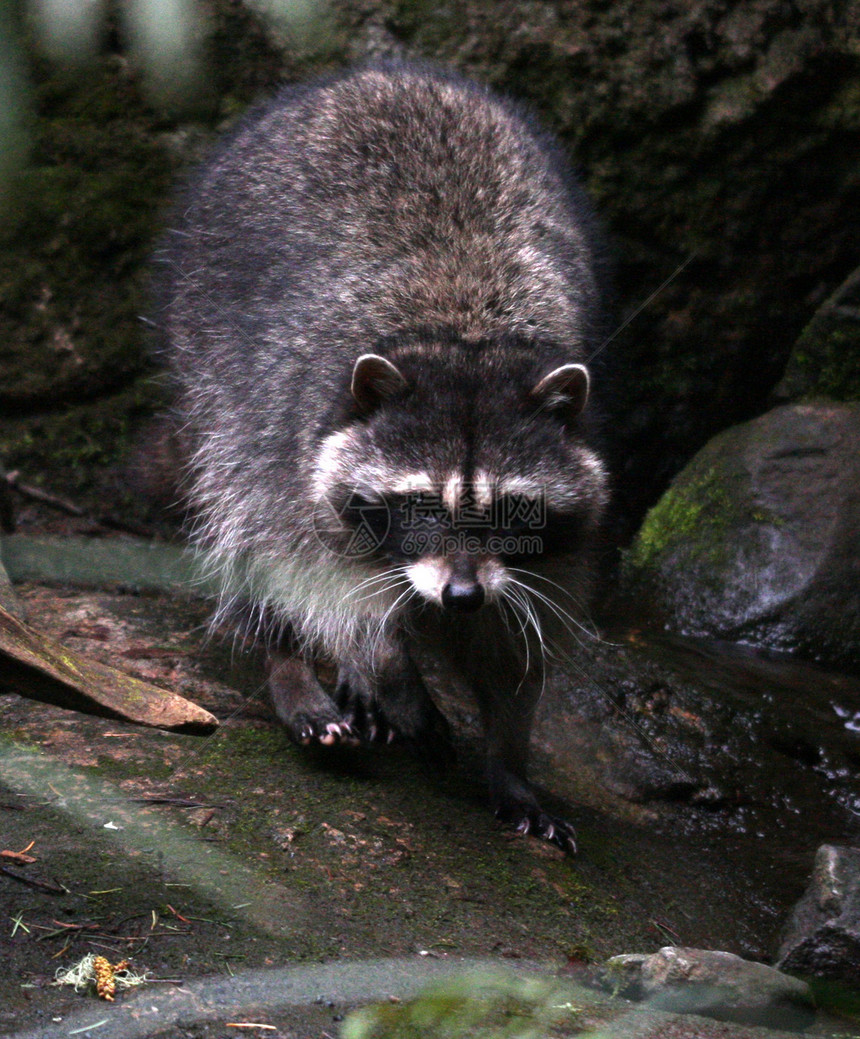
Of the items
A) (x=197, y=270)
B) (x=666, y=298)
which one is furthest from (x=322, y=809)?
(x=666, y=298)

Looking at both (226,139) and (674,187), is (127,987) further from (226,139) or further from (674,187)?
(674,187)

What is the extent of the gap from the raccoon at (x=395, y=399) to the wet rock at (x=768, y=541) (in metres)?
1.45

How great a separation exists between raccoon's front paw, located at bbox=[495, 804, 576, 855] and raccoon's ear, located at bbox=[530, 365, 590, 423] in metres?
1.26

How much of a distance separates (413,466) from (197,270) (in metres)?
1.71

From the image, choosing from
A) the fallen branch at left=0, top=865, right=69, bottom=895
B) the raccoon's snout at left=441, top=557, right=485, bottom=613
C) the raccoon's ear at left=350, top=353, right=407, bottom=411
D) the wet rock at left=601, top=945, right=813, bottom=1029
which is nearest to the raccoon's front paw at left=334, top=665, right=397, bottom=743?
the raccoon's snout at left=441, top=557, right=485, bottom=613

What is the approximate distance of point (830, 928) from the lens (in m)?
3.04

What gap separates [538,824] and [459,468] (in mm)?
1190

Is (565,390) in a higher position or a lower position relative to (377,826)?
higher

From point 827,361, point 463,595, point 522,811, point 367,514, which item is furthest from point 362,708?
point 827,361

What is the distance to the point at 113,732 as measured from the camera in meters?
3.41

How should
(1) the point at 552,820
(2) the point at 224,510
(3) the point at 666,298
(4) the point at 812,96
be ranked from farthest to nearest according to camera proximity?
(3) the point at 666,298, (4) the point at 812,96, (2) the point at 224,510, (1) the point at 552,820

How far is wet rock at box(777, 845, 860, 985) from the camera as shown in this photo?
3025 mm

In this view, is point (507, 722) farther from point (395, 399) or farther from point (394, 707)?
point (395, 399)

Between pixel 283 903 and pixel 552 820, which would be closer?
pixel 283 903
